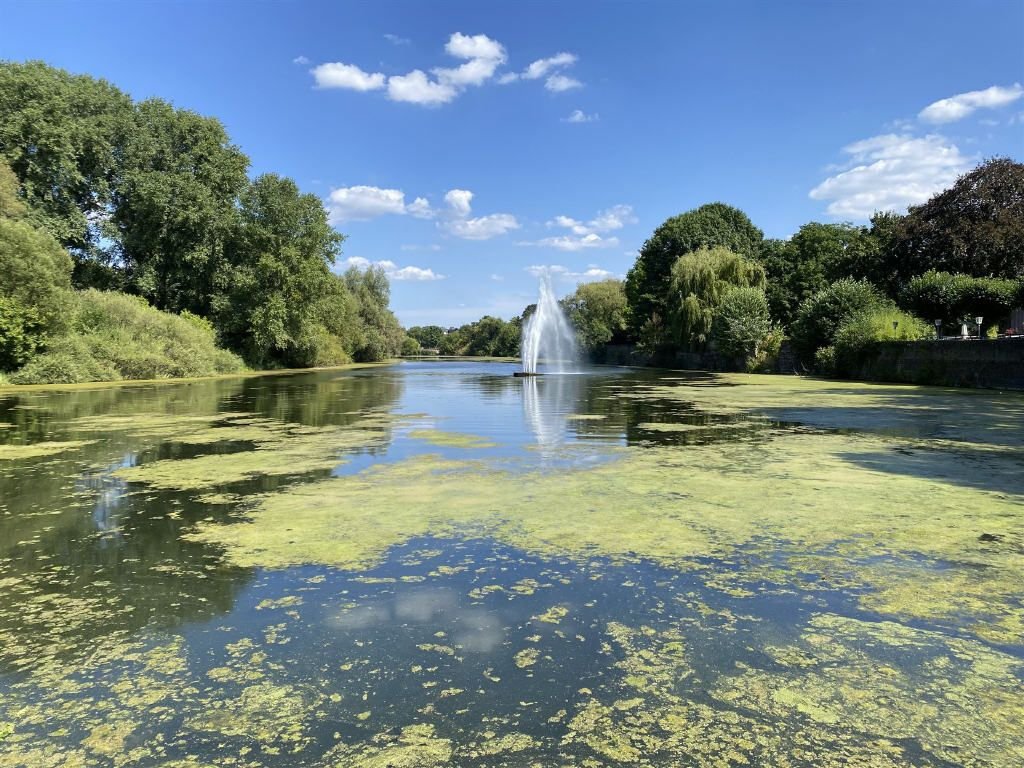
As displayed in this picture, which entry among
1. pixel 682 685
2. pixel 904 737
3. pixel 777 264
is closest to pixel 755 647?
pixel 682 685

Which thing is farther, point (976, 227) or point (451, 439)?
point (976, 227)

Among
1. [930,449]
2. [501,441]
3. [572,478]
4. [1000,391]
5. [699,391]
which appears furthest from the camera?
[699,391]

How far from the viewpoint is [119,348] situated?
28.2 metres

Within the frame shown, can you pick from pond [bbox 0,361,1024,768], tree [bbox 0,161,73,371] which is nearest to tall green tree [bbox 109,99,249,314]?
tree [bbox 0,161,73,371]

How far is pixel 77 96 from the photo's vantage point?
3600cm

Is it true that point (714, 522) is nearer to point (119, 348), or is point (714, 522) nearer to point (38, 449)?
point (38, 449)

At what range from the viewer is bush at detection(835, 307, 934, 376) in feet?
91.7

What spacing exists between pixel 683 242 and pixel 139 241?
1598 inches

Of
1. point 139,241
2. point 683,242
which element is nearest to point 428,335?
point 683,242

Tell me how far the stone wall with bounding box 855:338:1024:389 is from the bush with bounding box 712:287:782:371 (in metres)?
9.82

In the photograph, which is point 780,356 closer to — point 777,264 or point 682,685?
point 777,264

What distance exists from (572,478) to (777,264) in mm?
52107

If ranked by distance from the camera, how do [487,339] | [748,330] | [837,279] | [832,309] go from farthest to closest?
[487,339] → [837,279] → [748,330] → [832,309]

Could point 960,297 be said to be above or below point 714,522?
above
